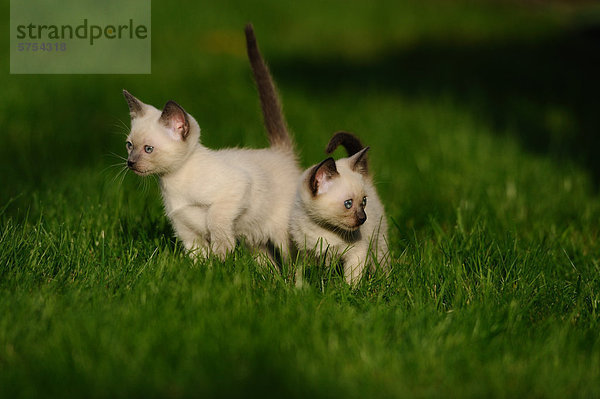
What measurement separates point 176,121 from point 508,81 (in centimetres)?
753

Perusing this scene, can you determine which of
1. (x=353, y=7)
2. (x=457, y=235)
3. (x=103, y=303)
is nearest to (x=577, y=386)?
(x=457, y=235)

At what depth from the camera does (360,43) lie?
12305 mm

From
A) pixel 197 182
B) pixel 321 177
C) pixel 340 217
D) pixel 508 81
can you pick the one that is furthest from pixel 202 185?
pixel 508 81

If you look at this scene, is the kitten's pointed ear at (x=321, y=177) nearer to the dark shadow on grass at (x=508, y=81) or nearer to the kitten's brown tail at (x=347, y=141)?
the kitten's brown tail at (x=347, y=141)

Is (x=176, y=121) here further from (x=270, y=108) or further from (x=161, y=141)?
(x=270, y=108)

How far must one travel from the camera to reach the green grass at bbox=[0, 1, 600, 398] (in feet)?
8.33

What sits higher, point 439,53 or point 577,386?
point 439,53

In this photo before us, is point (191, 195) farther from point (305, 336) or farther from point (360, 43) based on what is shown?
point (360, 43)

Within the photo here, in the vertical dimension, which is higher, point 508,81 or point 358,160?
point 508,81

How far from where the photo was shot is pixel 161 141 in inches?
132

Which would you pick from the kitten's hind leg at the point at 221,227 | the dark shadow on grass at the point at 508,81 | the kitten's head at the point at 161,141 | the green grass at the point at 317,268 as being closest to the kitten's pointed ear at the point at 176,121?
the kitten's head at the point at 161,141

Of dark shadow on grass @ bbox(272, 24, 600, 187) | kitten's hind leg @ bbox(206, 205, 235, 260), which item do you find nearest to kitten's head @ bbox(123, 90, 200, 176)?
kitten's hind leg @ bbox(206, 205, 235, 260)

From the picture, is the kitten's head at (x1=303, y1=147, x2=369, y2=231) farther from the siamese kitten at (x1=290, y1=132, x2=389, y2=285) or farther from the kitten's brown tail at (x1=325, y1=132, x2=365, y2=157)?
the kitten's brown tail at (x1=325, y1=132, x2=365, y2=157)

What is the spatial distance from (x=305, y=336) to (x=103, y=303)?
0.89 m
